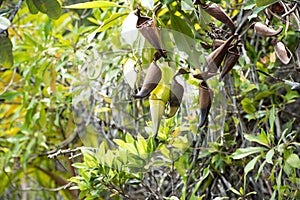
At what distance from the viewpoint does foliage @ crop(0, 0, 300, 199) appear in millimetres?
646

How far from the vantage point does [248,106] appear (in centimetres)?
97

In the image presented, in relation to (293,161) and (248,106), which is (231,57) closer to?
(293,161)

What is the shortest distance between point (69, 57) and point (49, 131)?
29 centimetres

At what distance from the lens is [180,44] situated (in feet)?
2.08

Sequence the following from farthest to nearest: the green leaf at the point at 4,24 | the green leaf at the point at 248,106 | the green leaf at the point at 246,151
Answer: the green leaf at the point at 248,106
the green leaf at the point at 246,151
the green leaf at the point at 4,24

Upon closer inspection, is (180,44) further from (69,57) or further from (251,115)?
(69,57)

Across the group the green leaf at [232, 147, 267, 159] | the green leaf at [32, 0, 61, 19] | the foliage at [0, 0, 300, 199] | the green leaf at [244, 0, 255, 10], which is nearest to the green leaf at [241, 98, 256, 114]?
the foliage at [0, 0, 300, 199]

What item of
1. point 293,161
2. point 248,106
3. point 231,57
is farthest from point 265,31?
point 248,106

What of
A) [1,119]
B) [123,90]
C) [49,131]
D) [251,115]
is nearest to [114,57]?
[123,90]

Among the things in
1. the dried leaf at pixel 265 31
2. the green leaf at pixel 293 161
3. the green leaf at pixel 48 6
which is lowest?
the green leaf at pixel 293 161

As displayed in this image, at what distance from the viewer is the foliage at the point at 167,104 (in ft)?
2.12

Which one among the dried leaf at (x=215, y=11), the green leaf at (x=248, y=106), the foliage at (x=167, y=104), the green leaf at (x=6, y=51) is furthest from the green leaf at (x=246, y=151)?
the green leaf at (x=6, y=51)

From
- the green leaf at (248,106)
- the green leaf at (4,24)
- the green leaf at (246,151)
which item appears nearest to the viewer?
the green leaf at (4,24)

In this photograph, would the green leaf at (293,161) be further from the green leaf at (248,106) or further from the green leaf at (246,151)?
the green leaf at (248,106)
